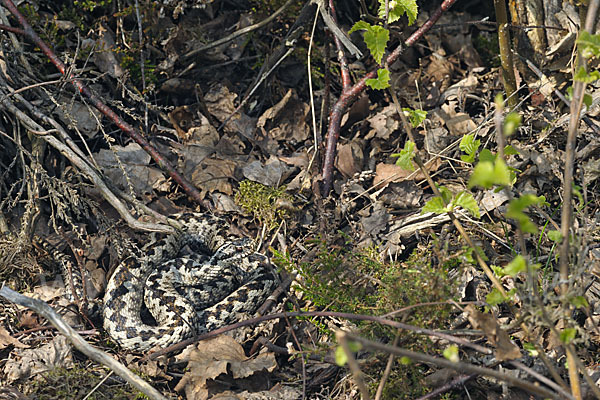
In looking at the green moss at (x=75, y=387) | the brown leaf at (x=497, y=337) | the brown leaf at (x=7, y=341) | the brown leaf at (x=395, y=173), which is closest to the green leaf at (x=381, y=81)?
the brown leaf at (x=497, y=337)

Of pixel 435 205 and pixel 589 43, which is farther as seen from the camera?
pixel 435 205

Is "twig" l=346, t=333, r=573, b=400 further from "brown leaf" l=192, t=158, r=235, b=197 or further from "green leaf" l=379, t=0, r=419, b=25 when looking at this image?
"brown leaf" l=192, t=158, r=235, b=197

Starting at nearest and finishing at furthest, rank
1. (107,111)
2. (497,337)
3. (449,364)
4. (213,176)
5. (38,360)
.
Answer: (449,364) < (497,337) < (38,360) < (107,111) < (213,176)

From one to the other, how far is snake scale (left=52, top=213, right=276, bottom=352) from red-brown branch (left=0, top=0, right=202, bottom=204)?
30cm

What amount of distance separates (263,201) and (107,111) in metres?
1.59

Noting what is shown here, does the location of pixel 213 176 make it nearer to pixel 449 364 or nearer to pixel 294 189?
pixel 294 189

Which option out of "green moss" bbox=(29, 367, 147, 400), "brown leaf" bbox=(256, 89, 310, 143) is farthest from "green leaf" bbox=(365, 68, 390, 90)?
"brown leaf" bbox=(256, 89, 310, 143)

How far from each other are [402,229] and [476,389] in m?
1.47

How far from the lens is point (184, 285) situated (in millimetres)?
4996

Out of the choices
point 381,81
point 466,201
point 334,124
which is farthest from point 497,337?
point 334,124

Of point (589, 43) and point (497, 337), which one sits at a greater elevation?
point (589, 43)

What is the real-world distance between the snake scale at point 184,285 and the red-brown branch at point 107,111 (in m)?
0.30

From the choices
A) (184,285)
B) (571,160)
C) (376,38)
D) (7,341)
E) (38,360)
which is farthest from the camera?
(184,285)

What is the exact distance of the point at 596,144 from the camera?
175 inches
